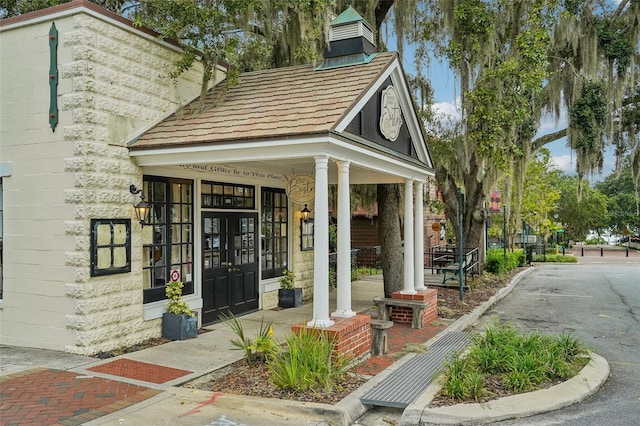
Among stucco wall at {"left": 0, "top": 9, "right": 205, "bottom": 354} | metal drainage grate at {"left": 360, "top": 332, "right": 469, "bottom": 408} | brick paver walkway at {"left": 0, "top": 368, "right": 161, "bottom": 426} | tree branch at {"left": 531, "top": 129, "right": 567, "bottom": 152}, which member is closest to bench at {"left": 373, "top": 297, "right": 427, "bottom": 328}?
metal drainage grate at {"left": 360, "top": 332, "right": 469, "bottom": 408}

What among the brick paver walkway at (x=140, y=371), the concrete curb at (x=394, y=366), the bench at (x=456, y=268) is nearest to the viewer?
the concrete curb at (x=394, y=366)

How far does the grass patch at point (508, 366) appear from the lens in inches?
218

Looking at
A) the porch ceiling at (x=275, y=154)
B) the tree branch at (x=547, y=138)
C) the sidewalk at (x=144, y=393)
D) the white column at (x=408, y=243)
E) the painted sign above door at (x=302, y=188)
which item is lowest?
the sidewalk at (x=144, y=393)

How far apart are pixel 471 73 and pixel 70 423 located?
11.4 meters

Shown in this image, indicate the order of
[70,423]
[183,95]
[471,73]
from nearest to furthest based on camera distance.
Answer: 1. [70,423]
2. [183,95]
3. [471,73]

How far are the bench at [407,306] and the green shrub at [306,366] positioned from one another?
11.7 feet

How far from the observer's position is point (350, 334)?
6.84 meters

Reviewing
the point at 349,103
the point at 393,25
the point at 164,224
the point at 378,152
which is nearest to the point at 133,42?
the point at 164,224

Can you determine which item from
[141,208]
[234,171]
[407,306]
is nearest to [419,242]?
[407,306]

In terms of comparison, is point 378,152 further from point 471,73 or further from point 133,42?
point 471,73

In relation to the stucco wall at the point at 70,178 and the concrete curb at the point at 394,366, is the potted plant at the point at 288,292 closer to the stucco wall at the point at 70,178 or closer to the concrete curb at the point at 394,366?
the concrete curb at the point at 394,366

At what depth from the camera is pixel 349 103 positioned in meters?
7.29

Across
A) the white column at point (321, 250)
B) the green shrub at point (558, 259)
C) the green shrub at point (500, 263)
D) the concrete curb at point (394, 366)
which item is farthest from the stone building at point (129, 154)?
the green shrub at point (558, 259)

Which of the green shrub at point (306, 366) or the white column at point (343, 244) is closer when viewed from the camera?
the green shrub at point (306, 366)
